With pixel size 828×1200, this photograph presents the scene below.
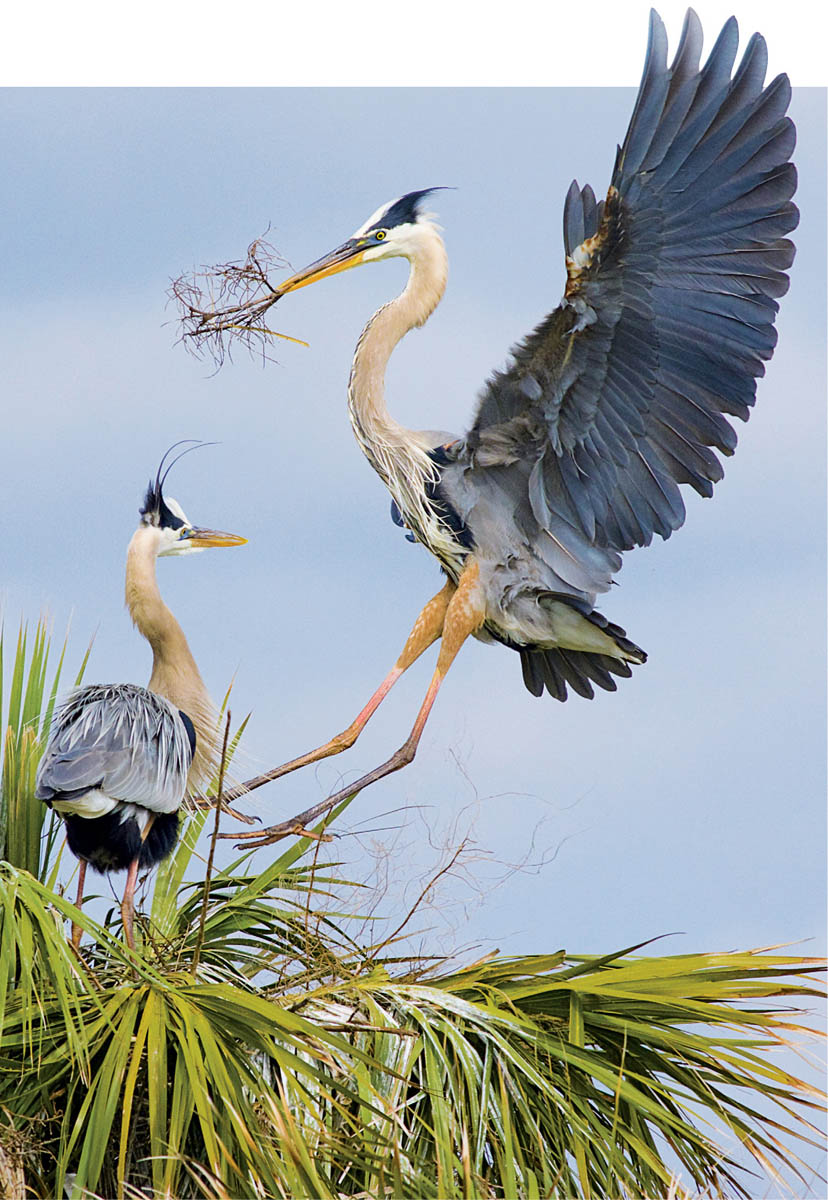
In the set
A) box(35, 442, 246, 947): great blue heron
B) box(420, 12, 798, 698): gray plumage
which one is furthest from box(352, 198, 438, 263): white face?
box(35, 442, 246, 947): great blue heron

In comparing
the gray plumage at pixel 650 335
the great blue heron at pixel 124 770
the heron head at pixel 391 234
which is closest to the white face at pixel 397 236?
the heron head at pixel 391 234

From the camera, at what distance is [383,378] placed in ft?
16.2

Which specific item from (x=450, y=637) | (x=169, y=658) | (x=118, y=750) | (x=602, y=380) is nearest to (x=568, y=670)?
(x=450, y=637)

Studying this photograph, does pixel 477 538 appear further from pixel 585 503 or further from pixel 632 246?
pixel 632 246

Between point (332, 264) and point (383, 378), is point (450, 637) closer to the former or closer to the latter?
point (383, 378)

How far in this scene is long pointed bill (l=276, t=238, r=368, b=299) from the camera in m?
4.87

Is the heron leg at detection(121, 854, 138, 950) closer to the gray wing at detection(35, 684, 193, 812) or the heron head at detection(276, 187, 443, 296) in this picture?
the gray wing at detection(35, 684, 193, 812)

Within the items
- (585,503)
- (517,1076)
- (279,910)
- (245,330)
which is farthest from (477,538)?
(517,1076)

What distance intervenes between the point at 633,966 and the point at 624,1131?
→ 447mm

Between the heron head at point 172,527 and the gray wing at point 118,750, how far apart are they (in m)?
0.85

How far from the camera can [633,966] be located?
4055mm

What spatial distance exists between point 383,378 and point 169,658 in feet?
4.18

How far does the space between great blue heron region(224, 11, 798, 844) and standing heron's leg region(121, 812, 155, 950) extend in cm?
46

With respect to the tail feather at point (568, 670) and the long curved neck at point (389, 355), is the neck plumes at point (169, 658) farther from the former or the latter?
the tail feather at point (568, 670)
